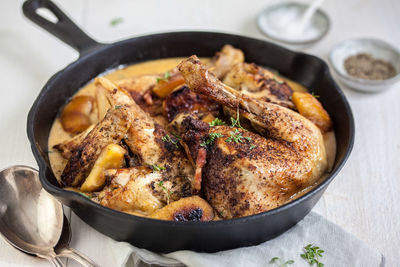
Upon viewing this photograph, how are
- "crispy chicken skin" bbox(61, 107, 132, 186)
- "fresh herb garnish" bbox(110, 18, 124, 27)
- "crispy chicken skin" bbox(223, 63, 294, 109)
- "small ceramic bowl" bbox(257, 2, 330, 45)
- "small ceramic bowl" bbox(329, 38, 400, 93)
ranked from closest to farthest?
"crispy chicken skin" bbox(61, 107, 132, 186)
"crispy chicken skin" bbox(223, 63, 294, 109)
"small ceramic bowl" bbox(329, 38, 400, 93)
"small ceramic bowl" bbox(257, 2, 330, 45)
"fresh herb garnish" bbox(110, 18, 124, 27)

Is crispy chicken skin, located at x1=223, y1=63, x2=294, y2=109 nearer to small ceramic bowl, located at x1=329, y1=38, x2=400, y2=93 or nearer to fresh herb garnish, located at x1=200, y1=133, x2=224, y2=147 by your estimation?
fresh herb garnish, located at x1=200, y1=133, x2=224, y2=147

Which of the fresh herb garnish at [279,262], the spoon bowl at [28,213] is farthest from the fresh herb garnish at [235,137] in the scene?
the spoon bowl at [28,213]

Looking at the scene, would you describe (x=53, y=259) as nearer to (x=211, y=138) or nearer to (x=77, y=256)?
(x=77, y=256)

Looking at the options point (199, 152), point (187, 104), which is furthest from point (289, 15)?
point (199, 152)

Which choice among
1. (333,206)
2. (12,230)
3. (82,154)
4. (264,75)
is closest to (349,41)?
(264,75)

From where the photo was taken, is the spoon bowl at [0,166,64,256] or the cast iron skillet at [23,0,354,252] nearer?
the cast iron skillet at [23,0,354,252]

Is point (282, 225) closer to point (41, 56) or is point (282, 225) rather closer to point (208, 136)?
point (208, 136)

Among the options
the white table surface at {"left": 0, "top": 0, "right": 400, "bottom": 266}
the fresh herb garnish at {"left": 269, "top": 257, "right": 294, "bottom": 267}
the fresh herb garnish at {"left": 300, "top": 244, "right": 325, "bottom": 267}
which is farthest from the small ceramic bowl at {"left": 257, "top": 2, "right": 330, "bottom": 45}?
the fresh herb garnish at {"left": 269, "top": 257, "right": 294, "bottom": 267}
